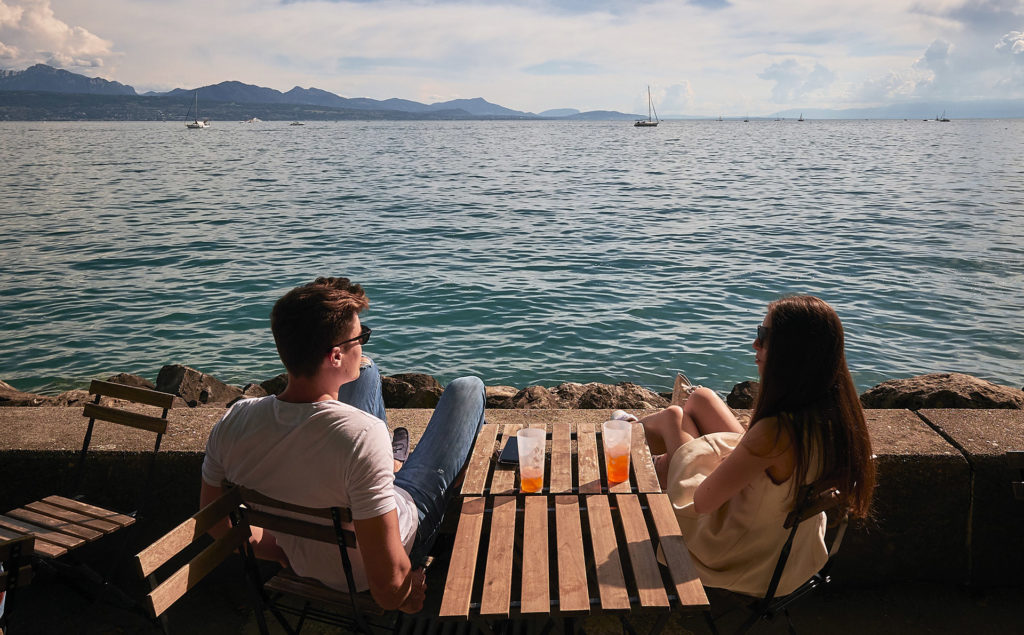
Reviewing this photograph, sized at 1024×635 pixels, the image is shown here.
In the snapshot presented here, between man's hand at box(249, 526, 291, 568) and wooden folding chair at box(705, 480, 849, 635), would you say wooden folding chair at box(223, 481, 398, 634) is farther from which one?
wooden folding chair at box(705, 480, 849, 635)

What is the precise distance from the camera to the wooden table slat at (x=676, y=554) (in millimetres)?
2094

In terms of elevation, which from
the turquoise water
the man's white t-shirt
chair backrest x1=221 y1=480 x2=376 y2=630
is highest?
the man's white t-shirt

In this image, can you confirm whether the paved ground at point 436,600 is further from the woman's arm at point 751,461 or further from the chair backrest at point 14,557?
the woman's arm at point 751,461

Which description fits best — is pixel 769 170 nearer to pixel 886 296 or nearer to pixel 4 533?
pixel 886 296

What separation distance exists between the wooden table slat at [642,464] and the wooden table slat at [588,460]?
14 centimetres

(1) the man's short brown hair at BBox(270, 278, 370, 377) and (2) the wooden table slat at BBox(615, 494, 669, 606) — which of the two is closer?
(2) the wooden table slat at BBox(615, 494, 669, 606)

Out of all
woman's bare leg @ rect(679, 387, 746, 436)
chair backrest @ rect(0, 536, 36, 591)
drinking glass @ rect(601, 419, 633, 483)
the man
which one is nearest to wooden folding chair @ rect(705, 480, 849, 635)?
drinking glass @ rect(601, 419, 633, 483)

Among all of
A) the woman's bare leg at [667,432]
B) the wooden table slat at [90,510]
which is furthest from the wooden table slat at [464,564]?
the wooden table slat at [90,510]

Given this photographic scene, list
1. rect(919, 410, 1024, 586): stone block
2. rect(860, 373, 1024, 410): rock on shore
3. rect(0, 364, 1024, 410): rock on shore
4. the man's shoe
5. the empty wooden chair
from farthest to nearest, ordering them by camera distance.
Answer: rect(0, 364, 1024, 410): rock on shore → rect(860, 373, 1024, 410): rock on shore → the man's shoe → rect(919, 410, 1024, 586): stone block → the empty wooden chair

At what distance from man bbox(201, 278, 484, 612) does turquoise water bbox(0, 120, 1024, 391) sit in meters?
6.92

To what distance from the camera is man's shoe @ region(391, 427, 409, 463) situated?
342 cm

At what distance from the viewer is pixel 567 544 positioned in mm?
2332

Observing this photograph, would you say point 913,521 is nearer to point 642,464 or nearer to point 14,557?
point 642,464

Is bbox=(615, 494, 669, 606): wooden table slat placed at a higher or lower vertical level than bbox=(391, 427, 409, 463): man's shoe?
higher
